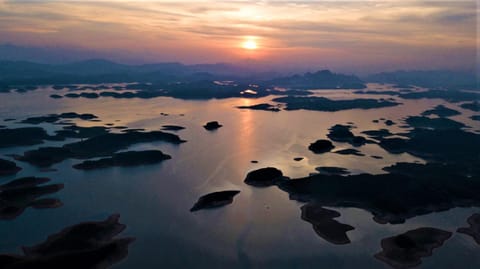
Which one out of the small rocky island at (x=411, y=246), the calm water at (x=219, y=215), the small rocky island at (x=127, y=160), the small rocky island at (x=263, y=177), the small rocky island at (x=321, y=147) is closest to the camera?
the small rocky island at (x=411, y=246)

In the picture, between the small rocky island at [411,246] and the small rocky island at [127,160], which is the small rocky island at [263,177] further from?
the small rocky island at [411,246]

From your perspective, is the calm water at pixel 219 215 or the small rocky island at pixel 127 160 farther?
the small rocky island at pixel 127 160

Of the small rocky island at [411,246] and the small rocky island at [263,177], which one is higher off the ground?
the small rocky island at [263,177]

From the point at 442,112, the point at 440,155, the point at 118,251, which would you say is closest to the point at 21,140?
the point at 118,251

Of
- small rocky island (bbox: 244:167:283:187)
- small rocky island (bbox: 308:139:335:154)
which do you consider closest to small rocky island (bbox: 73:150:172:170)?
small rocky island (bbox: 244:167:283:187)

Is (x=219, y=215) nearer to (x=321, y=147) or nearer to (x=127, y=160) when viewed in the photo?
(x=127, y=160)

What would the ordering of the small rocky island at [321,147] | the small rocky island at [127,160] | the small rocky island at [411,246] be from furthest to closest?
the small rocky island at [321,147] → the small rocky island at [127,160] → the small rocky island at [411,246]

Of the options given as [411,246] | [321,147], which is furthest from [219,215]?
[321,147]

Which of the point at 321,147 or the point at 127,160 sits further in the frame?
the point at 321,147

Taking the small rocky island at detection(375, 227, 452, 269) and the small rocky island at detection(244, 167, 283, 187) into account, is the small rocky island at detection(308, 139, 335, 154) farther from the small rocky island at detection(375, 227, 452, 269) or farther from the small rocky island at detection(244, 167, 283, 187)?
the small rocky island at detection(375, 227, 452, 269)

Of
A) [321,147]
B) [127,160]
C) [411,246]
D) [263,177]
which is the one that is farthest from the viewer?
[321,147]

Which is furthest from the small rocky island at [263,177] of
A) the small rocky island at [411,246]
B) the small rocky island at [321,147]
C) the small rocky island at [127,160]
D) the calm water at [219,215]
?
the small rocky island at [411,246]
